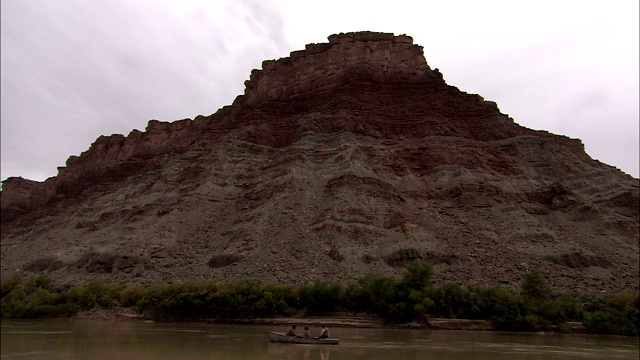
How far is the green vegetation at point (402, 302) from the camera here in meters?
29.5

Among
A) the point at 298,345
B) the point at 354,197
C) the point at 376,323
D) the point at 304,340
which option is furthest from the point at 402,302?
the point at 354,197

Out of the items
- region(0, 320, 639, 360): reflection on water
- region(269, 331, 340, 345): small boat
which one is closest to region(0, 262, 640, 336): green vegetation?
region(0, 320, 639, 360): reflection on water

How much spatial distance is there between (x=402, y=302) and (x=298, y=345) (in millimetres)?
11201

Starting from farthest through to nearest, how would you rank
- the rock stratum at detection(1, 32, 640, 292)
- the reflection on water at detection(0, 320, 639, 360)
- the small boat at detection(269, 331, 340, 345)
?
the rock stratum at detection(1, 32, 640, 292), the small boat at detection(269, 331, 340, 345), the reflection on water at detection(0, 320, 639, 360)

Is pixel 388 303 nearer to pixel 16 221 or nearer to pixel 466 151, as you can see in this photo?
pixel 466 151

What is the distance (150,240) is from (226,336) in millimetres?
22899

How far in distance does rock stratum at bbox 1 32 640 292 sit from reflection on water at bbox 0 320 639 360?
7.86 metres

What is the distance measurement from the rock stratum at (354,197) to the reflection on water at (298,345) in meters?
7.86

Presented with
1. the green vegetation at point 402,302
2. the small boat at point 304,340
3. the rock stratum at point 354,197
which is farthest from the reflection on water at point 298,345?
the rock stratum at point 354,197

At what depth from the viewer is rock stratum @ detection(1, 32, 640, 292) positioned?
36.8 m

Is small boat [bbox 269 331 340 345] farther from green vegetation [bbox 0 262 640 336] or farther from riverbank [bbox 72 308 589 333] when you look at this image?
green vegetation [bbox 0 262 640 336]

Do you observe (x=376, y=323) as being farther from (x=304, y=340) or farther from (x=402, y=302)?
(x=304, y=340)

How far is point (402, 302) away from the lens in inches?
1160

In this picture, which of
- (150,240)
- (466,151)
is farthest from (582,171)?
(150,240)
